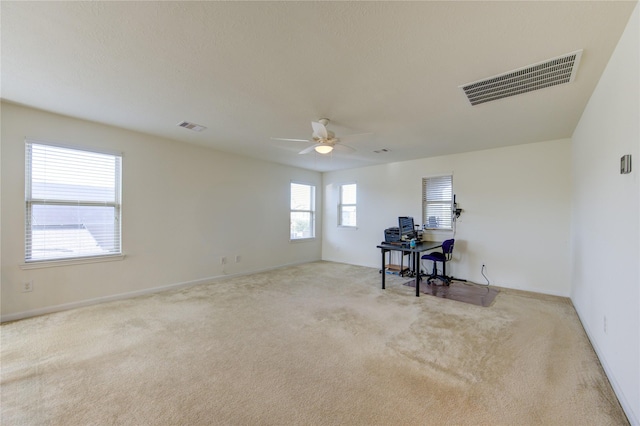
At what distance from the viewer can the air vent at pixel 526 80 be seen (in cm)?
219

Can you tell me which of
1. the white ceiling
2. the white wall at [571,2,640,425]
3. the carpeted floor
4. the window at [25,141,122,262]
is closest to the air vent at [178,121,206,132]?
the white ceiling

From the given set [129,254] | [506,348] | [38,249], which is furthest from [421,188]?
[38,249]

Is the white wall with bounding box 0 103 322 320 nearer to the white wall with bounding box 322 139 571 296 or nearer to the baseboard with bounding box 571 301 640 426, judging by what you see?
the white wall with bounding box 322 139 571 296

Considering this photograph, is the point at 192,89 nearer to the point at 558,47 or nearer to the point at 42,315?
the point at 558,47

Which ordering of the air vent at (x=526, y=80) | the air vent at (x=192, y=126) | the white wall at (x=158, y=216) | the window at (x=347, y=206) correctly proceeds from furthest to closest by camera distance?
the window at (x=347, y=206) → the air vent at (x=192, y=126) → the white wall at (x=158, y=216) → the air vent at (x=526, y=80)

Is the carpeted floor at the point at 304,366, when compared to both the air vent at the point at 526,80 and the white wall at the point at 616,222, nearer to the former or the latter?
the white wall at the point at 616,222

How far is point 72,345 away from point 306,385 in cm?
239

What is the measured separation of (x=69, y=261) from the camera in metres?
3.55

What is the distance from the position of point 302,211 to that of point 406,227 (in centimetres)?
285

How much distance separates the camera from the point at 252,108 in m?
3.12

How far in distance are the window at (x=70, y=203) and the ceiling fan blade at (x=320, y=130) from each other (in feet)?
10.1

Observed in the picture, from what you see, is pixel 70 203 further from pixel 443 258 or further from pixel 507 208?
pixel 507 208

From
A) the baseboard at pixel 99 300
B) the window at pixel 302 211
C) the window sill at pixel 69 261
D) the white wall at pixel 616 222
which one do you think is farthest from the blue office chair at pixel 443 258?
the window sill at pixel 69 261

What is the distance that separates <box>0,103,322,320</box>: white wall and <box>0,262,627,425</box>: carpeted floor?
0.42m
